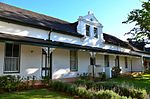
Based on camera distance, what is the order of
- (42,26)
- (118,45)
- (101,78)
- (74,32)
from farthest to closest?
1. (118,45)
2. (74,32)
3. (101,78)
4. (42,26)

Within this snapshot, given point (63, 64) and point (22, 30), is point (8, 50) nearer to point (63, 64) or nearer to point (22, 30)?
point (22, 30)

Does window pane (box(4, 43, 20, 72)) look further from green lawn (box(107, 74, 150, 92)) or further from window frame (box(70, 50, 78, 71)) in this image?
green lawn (box(107, 74, 150, 92))

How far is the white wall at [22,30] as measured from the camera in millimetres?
15584

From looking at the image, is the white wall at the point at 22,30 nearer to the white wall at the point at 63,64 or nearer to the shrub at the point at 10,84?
the white wall at the point at 63,64

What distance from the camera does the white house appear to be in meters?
15.1

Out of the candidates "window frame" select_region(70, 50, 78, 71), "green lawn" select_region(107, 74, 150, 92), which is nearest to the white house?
"window frame" select_region(70, 50, 78, 71)

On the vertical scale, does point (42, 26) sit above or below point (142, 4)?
below

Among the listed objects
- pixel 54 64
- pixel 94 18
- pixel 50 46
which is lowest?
pixel 54 64

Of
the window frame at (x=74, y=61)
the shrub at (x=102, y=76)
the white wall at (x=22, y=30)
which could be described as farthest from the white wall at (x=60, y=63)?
the shrub at (x=102, y=76)

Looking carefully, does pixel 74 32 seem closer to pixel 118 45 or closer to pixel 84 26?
Answer: pixel 84 26

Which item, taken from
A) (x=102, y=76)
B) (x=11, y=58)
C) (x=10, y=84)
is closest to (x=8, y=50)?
(x=11, y=58)

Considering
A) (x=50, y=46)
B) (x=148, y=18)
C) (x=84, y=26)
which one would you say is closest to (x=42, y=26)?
(x=50, y=46)

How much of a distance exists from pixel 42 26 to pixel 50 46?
11.3 ft

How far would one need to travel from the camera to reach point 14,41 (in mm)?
13477
